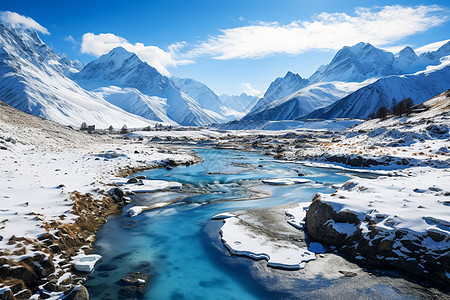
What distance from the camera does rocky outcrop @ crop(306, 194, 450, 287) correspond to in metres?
9.68

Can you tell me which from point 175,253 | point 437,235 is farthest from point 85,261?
point 437,235

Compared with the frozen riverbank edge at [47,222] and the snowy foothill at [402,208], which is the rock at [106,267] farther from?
the snowy foothill at [402,208]

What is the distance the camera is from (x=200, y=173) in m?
35.7

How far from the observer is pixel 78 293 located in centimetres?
872

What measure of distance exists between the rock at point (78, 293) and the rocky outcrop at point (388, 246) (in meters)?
10.7

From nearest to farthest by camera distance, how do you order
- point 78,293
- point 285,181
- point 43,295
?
1. point 43,295
2. point 78,293
3. point 285,181

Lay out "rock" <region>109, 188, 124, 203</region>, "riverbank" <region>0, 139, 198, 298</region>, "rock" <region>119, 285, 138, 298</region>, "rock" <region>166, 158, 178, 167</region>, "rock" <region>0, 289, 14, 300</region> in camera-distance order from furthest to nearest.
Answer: "rock" <region>166, 158, 178, 167</region> < "rock" <region>109, 188, 124, 203</region> < "rock" <region>119, 285, 138, 298</region> < "riverbank" <region>0, 139, 198, 298</region> < "rock" <region>0, 289, 14, 300</region>

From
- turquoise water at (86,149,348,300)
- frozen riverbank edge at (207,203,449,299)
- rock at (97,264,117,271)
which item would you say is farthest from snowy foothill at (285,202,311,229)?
rock at (97,264,117,271)

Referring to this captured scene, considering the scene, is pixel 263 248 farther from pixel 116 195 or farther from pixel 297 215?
pixel 116 195

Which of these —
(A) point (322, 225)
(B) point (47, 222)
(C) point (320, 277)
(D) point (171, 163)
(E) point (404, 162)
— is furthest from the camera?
(D) point (171, 163)

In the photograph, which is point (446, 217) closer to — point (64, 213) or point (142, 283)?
point (142, 283)

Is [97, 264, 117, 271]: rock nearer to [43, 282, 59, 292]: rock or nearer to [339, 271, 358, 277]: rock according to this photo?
[43, 282, 59, 292]: rock

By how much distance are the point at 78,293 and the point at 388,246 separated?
12.3 metres

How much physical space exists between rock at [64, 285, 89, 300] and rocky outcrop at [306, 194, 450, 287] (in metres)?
10.7
